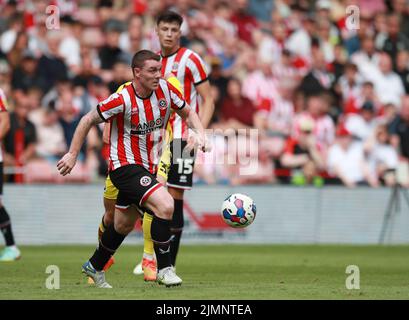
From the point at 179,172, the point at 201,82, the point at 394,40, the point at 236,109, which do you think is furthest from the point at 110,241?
the point at 394,40

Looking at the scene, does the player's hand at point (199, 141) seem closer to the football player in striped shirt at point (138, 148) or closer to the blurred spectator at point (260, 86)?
the football player in striped shirt at point (138, 148)

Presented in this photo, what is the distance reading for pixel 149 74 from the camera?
9.95m

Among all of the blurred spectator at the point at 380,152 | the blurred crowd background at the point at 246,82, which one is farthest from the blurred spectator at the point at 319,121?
the blurred spectator at the point at 380,152

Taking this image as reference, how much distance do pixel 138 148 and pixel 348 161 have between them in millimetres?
10348

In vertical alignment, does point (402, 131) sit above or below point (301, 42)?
below

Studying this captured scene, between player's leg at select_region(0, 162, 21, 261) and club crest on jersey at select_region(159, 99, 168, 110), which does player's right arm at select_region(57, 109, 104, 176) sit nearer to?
club crest on jersey at select_region(159, 99, 168, 110)

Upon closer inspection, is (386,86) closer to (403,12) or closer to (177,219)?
(403,12)

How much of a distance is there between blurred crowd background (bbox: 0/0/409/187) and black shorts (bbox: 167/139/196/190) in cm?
687

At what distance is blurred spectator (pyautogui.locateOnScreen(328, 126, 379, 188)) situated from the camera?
19.8 m

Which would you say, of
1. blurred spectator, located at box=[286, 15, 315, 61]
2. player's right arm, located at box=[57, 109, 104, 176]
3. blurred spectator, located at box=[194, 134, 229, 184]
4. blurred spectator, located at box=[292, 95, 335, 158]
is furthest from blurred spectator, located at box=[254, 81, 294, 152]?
player's right arm, located at box=[57, 109, 104, 176]

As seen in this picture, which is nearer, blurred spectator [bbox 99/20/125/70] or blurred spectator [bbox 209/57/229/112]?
blurred spectator [bbox 209/57/229/112]

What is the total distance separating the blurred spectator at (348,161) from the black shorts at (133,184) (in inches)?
402
